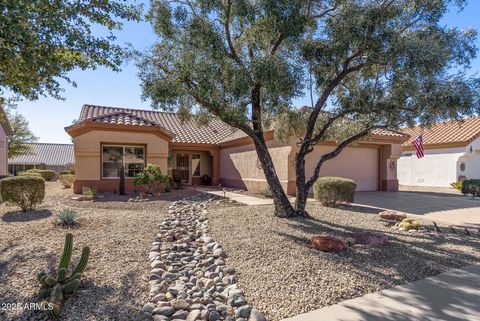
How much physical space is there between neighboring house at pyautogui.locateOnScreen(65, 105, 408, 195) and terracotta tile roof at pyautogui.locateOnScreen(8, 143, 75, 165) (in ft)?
99.2

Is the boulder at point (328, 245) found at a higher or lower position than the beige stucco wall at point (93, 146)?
lower

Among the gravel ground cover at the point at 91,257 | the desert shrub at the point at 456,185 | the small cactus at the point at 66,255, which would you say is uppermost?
the desert shrub at the point at 456,185

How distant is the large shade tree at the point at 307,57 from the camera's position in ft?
24.6

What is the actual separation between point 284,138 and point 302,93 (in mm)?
3293

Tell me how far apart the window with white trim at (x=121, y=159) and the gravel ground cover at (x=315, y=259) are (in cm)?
879

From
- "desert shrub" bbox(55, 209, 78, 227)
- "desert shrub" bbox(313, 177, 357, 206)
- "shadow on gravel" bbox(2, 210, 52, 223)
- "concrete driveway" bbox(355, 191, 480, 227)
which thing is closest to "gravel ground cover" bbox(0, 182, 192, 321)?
"shadow on gravel" bbox(2, 210, 52, 223)

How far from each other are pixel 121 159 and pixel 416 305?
15.0 metres

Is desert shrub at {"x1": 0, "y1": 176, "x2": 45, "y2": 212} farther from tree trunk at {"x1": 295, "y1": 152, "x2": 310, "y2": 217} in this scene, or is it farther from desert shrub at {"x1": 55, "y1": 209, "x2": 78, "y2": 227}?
tree trunk at {"x1": 295, "y1": 152, "x2": 310, "y2": 217}

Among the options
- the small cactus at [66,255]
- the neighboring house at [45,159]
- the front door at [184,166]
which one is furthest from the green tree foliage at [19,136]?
the small cactus at [66,255]

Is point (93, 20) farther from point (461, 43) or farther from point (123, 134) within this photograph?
point (123, 134)

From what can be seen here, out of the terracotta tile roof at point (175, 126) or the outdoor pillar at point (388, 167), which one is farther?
the terracotta tile roof at point (175, 126)

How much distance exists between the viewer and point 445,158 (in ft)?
77.9

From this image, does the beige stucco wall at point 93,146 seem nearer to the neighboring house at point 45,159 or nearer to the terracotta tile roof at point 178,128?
the terracotta tile roof at point 178,128

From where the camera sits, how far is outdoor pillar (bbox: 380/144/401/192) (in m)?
19.0
